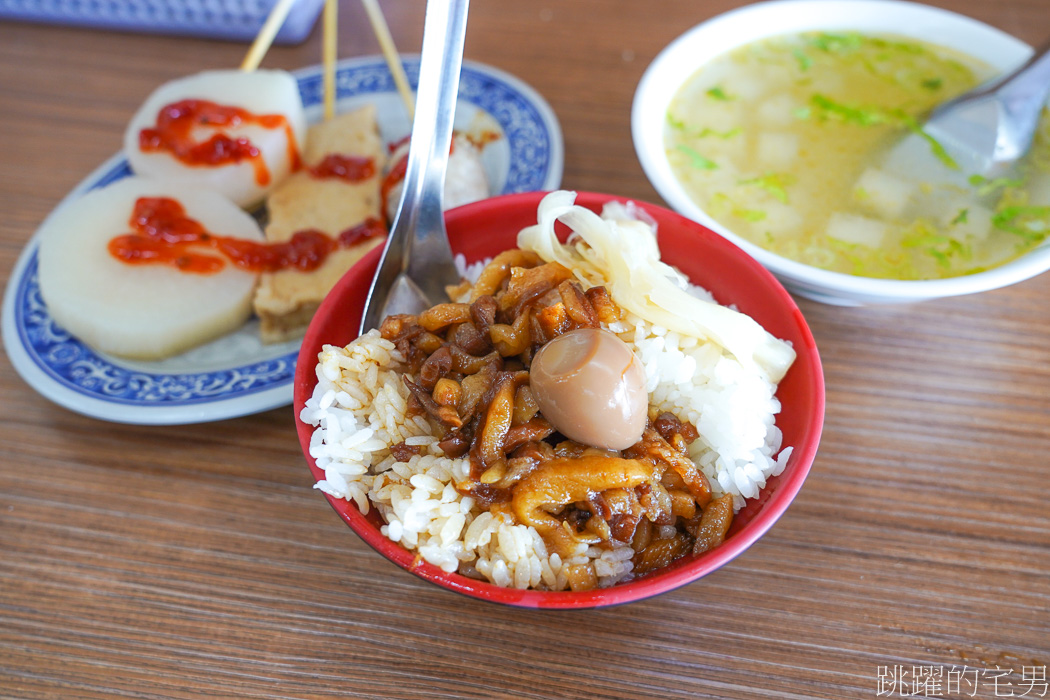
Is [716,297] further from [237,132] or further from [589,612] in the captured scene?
[237,132]

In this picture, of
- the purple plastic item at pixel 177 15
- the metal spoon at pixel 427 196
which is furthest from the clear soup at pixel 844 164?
the purple plastic item at pixel 177 15

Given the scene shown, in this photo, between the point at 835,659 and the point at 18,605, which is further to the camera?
the point at 18,605

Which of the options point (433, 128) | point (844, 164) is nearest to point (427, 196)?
point (433, 128)

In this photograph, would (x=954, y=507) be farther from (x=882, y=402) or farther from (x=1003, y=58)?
(x=1003, y=58)

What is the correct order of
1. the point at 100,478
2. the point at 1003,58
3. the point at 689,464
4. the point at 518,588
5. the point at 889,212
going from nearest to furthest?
the point at 518,588 < the point at 689,464 < the point at 100,478 < the point at 889,212 < the point at 1003,58

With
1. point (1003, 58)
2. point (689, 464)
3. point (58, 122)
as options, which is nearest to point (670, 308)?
point (689, 464)

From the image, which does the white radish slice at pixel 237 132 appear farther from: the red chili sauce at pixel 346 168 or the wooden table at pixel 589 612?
the wooden table at pixel 589 612
